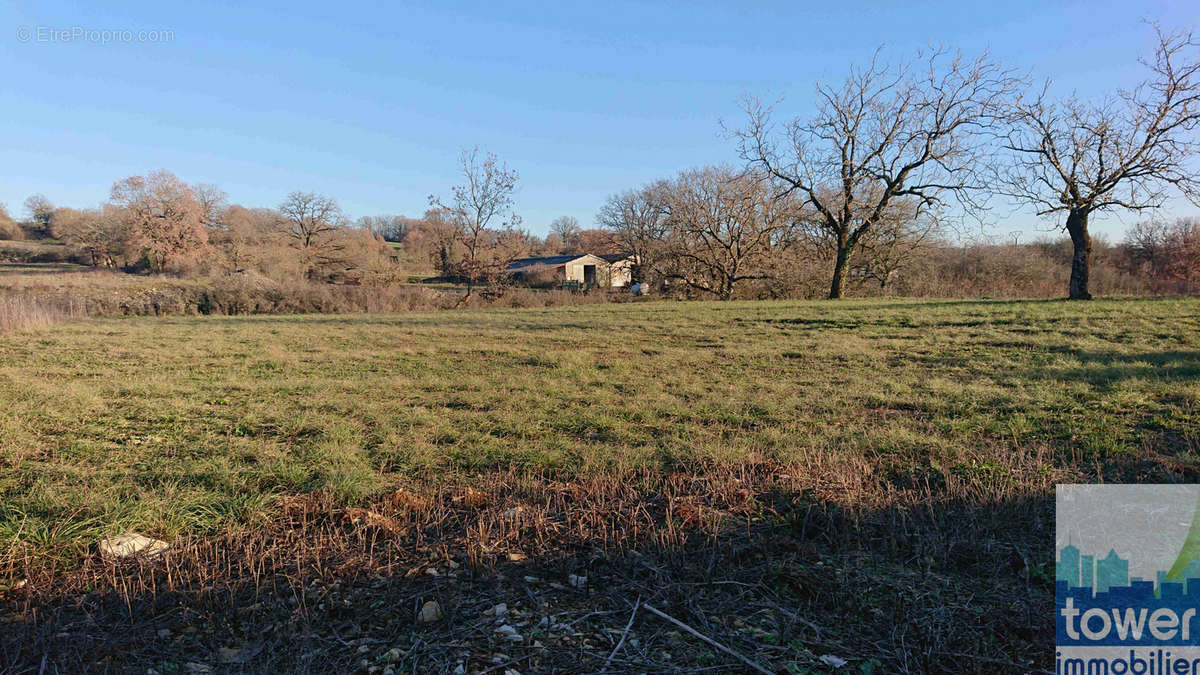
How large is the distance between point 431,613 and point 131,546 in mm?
1786

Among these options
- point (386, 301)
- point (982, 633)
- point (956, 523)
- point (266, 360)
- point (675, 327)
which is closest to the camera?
point (982, 633)

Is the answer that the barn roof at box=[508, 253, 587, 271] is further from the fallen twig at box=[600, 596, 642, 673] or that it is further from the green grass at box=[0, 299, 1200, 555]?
the fallen twig at box=[600, 596, 642, 673]

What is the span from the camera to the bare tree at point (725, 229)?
30.0 meters

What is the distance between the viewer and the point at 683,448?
15.6 ft

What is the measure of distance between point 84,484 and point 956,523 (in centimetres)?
551

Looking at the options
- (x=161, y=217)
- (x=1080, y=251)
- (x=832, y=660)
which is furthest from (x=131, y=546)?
(x=161, y=217)

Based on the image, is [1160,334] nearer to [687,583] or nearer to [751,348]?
[751,348]

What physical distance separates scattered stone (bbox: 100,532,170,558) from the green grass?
0.35ft

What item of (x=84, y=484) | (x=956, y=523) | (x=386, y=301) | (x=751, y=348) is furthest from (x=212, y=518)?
(x=386, y=301)

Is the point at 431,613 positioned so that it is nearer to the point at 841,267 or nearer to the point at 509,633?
the point at 509,633

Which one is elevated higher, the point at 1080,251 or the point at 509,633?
the point at 1080,251

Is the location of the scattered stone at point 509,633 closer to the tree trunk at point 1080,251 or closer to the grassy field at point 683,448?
the grassy field at point 683,448

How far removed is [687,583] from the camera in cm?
263

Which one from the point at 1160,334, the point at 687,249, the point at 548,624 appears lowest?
the point at 548,624
